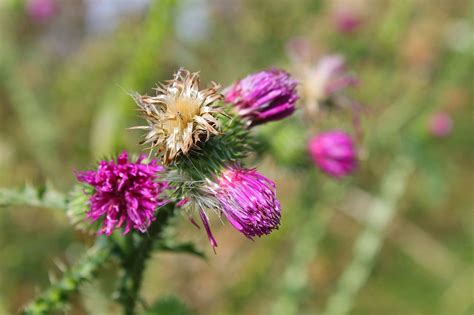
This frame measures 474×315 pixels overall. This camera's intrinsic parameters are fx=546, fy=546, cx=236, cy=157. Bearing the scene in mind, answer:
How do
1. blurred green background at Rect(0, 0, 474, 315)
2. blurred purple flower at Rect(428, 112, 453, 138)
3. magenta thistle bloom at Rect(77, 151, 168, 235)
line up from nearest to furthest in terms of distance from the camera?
magenta thistle bloom at Rect(77, 151, 168, 235)
blurred green background at Rect(0, 0, 474, 315)
blurred purple flower at Rect(428, 112, 453, 138)

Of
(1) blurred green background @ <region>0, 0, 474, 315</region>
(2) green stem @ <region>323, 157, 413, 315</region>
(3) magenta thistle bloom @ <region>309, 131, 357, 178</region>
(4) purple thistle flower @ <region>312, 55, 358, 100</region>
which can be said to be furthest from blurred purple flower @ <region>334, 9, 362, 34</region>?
(3) magenta thistle bloom @ <region>309, 131, 357, 178</region>

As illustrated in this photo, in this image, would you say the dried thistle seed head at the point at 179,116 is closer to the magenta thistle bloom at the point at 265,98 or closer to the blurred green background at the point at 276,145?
the magenta thistle bloom at the point at 265,98

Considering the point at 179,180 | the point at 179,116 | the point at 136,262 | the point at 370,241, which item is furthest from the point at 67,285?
the point at 370,241

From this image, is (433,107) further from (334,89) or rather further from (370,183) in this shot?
(370,183)

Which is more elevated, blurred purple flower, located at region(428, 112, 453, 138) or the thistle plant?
blurred purple flower, located at region(428, 112, 453, 138)

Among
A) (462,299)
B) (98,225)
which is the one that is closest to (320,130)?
(98,225)

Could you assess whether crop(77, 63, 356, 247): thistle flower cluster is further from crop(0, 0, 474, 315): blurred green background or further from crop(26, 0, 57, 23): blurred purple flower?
crop(26, 0, 57, 23): blurred purple flower
